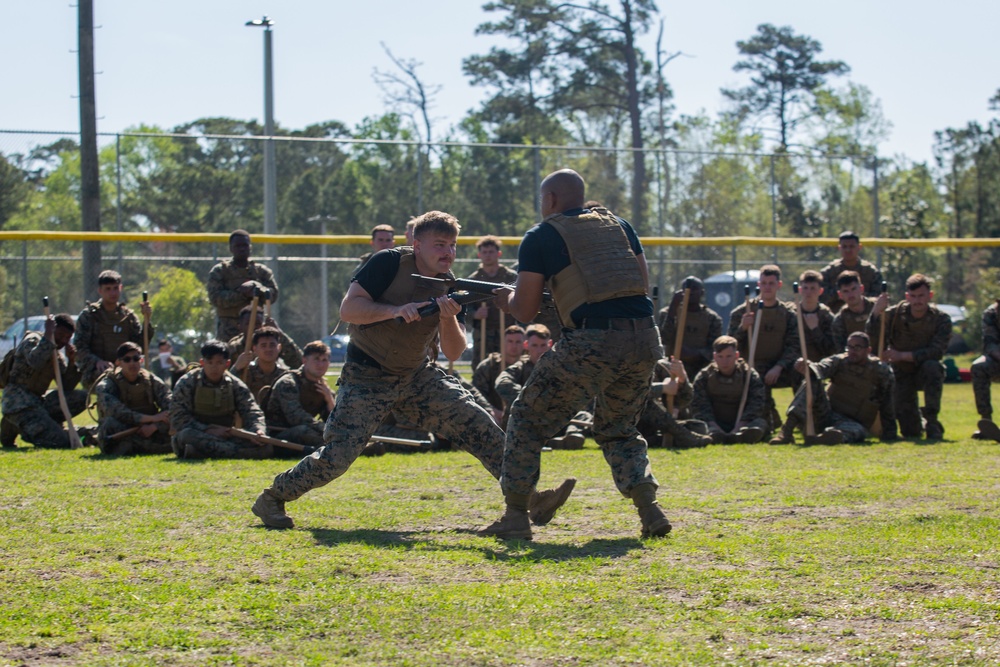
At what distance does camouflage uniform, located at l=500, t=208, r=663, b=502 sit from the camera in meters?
6.24

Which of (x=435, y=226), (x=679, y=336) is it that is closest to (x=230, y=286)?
(x=679, y=336)

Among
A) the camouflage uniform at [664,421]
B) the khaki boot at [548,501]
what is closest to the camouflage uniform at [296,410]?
the camouflage uniform at [664,421]

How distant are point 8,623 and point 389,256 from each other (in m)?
2.86

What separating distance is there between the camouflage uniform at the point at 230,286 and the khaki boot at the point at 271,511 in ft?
21.8

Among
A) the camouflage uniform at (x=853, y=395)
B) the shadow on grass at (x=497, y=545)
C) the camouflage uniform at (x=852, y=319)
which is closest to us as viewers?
the shadow on grass at (x=497, y=545)

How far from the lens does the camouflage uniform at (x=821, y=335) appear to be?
1352 centimetres

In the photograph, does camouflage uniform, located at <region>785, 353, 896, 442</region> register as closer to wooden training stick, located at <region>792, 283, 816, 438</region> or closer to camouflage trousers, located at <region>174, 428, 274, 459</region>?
wooden training stick, located at <region>792, 283, 816, 438</region>

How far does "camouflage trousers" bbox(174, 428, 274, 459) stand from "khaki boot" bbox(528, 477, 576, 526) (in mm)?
4523

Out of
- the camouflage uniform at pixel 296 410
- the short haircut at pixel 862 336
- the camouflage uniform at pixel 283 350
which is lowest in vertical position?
the camouflage uniform at pixel 296 410

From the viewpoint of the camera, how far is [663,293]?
19625 mm

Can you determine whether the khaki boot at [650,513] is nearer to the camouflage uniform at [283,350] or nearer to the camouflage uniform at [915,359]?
the camouflage uniform at [283,350]

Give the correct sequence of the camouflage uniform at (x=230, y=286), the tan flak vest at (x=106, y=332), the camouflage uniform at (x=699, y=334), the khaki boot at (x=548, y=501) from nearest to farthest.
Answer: the khaki boot at (x=548, y=501)
the tan flak vest at (x=106, y=332)
the camouflage uniform at (x=230, y=286)
the camouflage uniform at (x=699, y=334)

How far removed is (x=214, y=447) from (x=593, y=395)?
5.32m

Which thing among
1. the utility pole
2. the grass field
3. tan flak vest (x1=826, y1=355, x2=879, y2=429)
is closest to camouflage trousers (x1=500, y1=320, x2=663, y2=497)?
the grass field
